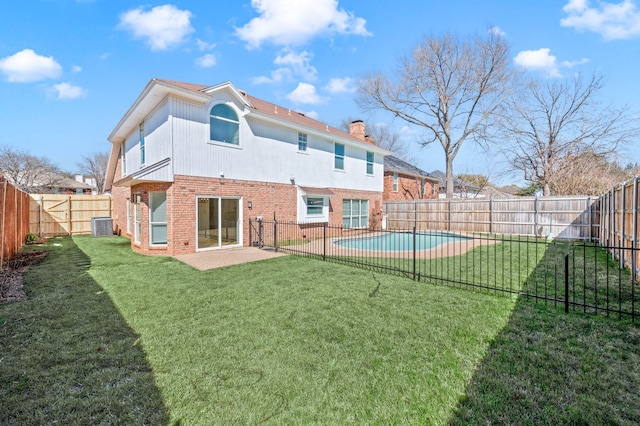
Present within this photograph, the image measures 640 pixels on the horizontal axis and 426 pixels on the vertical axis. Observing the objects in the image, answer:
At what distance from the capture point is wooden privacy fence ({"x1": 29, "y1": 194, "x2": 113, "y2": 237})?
51.5 feet

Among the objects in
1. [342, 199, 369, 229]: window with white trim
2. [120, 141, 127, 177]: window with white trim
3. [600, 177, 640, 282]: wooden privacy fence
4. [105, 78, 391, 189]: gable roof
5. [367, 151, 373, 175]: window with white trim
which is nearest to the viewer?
[600, 177, 640, 282]: wooden privacy fence

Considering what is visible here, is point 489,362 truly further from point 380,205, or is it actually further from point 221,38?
point 380,205

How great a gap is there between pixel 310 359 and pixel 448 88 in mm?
26729

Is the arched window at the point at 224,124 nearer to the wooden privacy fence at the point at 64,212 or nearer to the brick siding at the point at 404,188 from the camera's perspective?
the wooden privacy fence at the point at 64,212

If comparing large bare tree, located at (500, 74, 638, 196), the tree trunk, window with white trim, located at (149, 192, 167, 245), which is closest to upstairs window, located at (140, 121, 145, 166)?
window with white trim, located at (149, 192, 167, 245)

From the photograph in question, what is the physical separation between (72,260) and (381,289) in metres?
9.40

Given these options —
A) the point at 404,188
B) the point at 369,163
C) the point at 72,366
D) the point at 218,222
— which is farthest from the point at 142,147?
the point at 404,188

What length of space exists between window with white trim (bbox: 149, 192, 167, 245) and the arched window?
2917mm

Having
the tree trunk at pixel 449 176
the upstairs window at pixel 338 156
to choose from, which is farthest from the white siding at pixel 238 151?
the tree trunk at pixel 449 176

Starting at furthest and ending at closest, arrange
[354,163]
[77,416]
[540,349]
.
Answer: [354,163] < [540,349] < [77,416]

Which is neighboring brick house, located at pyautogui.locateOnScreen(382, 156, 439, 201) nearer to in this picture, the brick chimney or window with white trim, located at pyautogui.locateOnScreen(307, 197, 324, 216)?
the brick chimney

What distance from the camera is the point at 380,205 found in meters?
20.2

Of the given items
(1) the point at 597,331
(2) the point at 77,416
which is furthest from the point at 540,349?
(2) the point at 77,416

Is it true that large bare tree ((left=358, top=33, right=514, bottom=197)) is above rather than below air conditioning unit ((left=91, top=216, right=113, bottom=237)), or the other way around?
above
